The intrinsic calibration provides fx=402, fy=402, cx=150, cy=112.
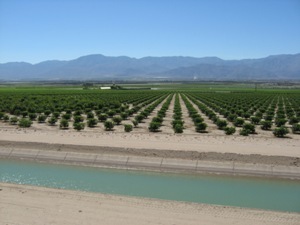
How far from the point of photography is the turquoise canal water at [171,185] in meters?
14.8

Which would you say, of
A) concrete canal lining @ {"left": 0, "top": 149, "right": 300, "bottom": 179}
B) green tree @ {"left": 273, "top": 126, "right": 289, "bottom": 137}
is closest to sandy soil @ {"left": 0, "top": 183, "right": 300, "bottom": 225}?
concrete canal lining @ {"left": 0, "top": 149, "right": 300, "bottom": 179}

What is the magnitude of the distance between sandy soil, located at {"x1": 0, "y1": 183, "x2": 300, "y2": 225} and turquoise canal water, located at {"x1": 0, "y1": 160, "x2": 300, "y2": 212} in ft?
5.19

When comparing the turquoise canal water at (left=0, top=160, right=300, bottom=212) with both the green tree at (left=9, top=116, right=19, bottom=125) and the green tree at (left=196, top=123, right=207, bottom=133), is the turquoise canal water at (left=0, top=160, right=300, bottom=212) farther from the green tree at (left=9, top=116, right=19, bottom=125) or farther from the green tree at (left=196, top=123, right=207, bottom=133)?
the green tree at (left=9, top=116, right=19, bottom=125)

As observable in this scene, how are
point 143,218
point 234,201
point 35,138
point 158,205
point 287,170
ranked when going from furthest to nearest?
point 35,138
point 287,170
point 234,201
point 158,205
point 143,218

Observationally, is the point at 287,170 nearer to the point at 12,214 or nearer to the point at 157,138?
the point at 157,138

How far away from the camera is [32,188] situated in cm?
1480

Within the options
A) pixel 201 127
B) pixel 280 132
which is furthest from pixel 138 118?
pixel 280 132

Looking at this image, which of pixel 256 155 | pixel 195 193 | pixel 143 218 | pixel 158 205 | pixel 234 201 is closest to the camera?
pixel 143 218

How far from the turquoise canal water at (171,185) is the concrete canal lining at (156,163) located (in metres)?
0.44

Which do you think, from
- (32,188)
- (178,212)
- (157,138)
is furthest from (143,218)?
(157,138)

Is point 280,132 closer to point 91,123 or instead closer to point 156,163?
point 156,163

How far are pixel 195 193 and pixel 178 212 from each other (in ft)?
10.3

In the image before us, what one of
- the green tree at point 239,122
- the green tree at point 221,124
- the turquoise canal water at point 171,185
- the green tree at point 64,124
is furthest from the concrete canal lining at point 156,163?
the green tree at point 239,122

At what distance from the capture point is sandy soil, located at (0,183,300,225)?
11.7 meters
